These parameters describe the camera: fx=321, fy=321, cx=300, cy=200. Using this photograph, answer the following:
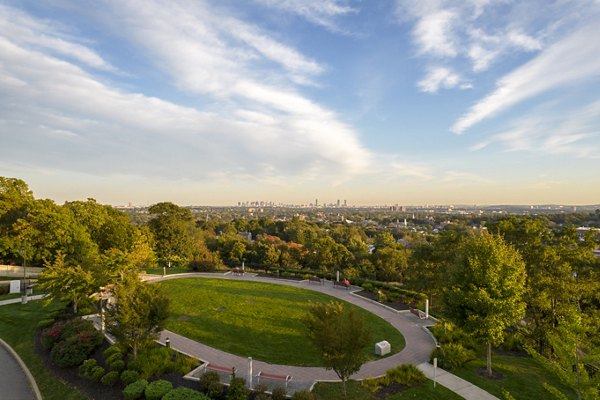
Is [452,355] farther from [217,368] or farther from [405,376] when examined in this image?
[217,368]

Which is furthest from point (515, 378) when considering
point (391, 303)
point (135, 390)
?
point (135, 390)

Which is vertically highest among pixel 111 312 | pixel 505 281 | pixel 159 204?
pixel 159 204

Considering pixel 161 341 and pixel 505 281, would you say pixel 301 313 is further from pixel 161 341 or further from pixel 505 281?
pixel 505 281

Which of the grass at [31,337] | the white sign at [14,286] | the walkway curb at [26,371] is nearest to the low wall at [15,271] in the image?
the white sign at [14,286]

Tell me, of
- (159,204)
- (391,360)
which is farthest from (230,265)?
(391,360)

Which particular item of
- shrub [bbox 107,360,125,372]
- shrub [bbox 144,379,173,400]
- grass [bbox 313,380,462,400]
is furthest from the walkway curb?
grass [bbox 313,380,462,400]

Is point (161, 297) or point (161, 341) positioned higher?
point (161, 297)

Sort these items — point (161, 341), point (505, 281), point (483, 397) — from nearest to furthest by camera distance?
point (483, 397)
point (505, 281)
point (161, 341)

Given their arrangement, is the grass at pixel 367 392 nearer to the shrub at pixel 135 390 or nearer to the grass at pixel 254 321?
the grass at pixel 254 321
